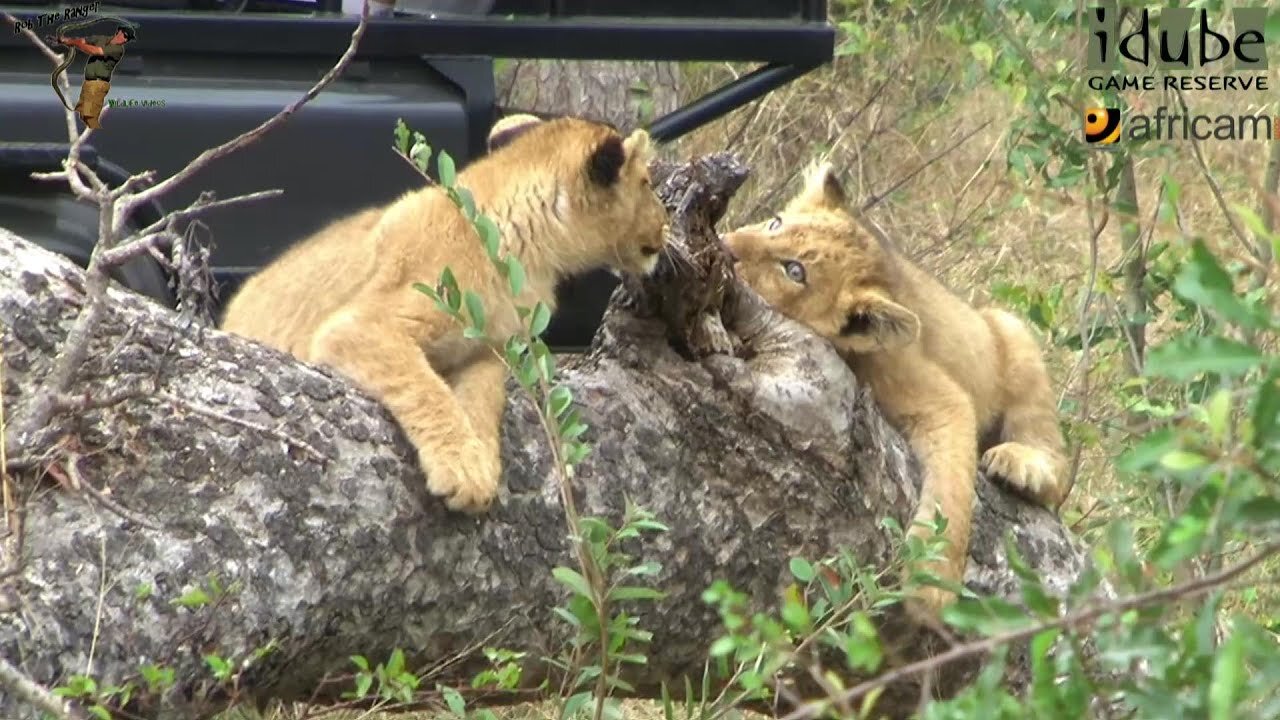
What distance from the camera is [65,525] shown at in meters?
3.17

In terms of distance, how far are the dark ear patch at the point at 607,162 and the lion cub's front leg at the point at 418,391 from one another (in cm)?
74

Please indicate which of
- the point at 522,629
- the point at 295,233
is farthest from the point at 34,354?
the point at 295,233

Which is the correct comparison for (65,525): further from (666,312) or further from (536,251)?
(536,251)

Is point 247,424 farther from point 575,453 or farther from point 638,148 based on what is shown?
point 638,148

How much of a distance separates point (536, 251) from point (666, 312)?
2.37 ft

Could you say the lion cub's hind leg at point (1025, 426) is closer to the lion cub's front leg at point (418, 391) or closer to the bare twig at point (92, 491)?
the lion cub's front leg at point (418, 391)

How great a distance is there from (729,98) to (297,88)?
151cm

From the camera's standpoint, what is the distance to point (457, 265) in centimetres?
450

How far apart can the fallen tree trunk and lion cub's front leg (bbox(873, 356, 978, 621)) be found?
107 millimetres

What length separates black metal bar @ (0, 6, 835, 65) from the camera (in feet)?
18.4

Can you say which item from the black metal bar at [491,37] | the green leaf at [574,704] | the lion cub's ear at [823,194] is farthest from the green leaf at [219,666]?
the lion cub's ear at [823,194]

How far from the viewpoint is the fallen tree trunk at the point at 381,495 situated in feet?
10.5

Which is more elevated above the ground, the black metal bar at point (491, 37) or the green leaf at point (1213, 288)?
the green leaf at point (1213, 288)

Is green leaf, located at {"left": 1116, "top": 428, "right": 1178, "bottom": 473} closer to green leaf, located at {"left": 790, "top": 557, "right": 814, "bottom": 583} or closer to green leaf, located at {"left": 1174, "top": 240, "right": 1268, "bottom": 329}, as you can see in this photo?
green leaf, located at {"left": 1174, "top": 240, "right": 1268, "bottom": 329}
